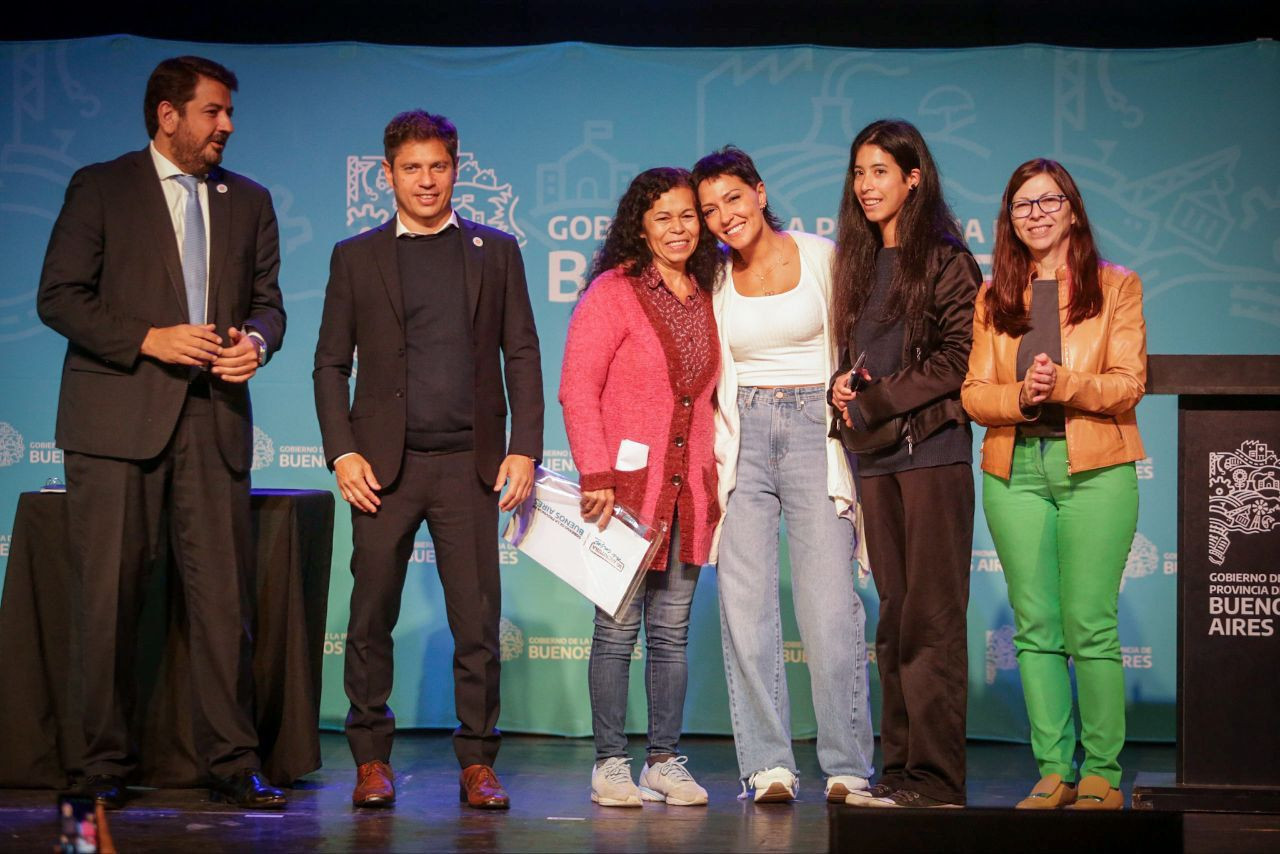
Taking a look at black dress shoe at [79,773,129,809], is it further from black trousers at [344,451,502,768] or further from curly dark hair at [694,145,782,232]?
curly dark hair at [694,145,782,232]

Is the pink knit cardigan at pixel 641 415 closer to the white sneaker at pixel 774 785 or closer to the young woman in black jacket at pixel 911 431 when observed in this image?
the young woman in black jacket at pixel 911 431

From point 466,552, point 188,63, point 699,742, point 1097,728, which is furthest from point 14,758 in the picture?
point 1097,728

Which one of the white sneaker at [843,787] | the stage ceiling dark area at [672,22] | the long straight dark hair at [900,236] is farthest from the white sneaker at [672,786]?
the stage ceiling dark area at [672,22]

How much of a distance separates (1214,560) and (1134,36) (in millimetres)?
2820

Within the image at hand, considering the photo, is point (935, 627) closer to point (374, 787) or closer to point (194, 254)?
point (374, 787)

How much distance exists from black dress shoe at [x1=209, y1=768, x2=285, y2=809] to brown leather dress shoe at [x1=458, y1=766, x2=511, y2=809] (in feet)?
1.67

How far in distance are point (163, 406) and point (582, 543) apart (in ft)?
4.01

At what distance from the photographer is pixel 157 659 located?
4.12m

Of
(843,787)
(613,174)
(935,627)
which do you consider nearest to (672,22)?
(613,174)

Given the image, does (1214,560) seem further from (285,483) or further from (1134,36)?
(285,483)

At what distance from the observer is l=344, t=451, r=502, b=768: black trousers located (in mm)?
3771

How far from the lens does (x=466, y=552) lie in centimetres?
381

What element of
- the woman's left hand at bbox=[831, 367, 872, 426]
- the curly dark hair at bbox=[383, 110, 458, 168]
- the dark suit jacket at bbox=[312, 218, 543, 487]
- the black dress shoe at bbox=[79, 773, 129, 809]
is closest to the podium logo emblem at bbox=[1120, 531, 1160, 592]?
the woman's left hand at bbox=[831, 367, 872, 426]

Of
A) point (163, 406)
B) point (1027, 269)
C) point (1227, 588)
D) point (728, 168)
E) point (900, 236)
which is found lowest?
point (1227, 588)
